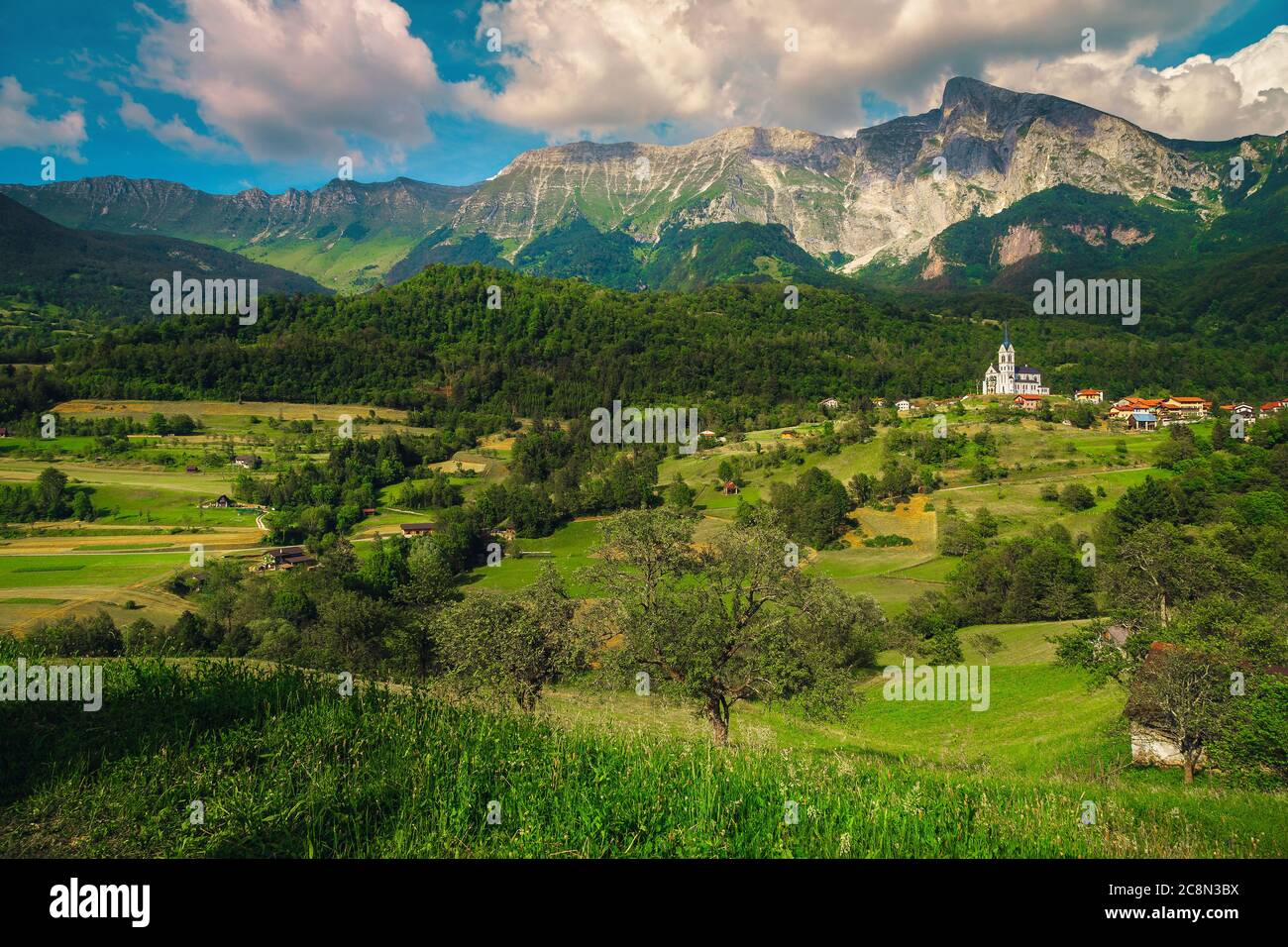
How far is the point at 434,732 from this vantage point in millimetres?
5859

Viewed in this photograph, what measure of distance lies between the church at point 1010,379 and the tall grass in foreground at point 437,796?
675 feet

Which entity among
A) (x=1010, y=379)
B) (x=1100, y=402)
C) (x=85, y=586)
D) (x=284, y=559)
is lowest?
(x=284, y=559)

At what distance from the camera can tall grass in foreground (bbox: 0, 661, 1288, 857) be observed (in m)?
4.14

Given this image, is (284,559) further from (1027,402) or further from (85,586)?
(1027,402)

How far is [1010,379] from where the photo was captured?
184375 mm

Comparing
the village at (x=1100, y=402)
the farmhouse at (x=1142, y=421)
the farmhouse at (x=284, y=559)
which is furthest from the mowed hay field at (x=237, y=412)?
the farmhouse at (x=1142, y=421)

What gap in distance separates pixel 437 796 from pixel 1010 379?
700 ft

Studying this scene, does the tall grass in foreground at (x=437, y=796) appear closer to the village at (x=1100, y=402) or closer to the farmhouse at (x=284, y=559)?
the farmhouse at (x=284, y=559)

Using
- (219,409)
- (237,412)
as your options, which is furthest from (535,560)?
(219,409)

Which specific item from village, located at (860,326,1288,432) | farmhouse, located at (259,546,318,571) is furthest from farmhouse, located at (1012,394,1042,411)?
farmhouse, located at (259,546,318,571)

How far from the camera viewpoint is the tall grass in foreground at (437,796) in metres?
4.14

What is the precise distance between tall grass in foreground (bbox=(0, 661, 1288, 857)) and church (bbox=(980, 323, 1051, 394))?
206m
